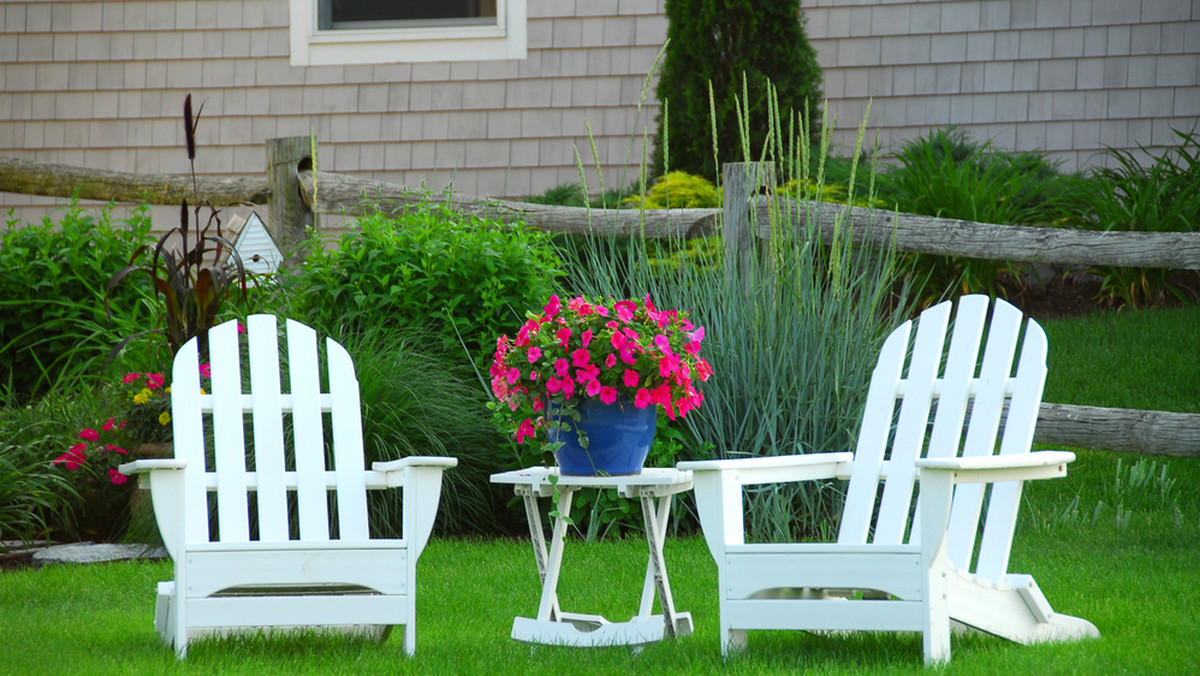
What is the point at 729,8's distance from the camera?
7.01 m

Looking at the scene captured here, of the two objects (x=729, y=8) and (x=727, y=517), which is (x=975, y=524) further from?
(x=729, y=8)

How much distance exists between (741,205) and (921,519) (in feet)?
7.59

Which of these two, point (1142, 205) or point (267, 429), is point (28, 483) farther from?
point (1142, 205)

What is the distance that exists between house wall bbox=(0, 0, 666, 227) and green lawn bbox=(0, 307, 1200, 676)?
13.6 feet

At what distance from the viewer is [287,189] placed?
19.2 feet

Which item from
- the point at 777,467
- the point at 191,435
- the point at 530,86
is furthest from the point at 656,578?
the point at 530,86

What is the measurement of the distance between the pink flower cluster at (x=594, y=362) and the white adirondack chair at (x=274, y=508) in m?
0.27

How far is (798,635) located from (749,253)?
6.18ft

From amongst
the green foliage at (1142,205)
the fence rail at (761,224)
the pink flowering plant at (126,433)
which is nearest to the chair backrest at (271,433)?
the pink flowering plant at (126,433)

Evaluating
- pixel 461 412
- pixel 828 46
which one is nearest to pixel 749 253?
pixel 461 412

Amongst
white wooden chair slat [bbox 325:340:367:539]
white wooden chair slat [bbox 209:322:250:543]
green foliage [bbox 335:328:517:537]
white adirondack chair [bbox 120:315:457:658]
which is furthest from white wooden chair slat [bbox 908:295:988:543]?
white wooden chair slat [bbox 209:322:250:543]

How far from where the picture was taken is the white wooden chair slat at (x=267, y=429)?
10.9ft

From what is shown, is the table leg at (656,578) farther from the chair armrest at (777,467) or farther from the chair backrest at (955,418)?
the chair backrest at (955,418)

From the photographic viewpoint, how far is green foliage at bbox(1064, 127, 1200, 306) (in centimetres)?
672
